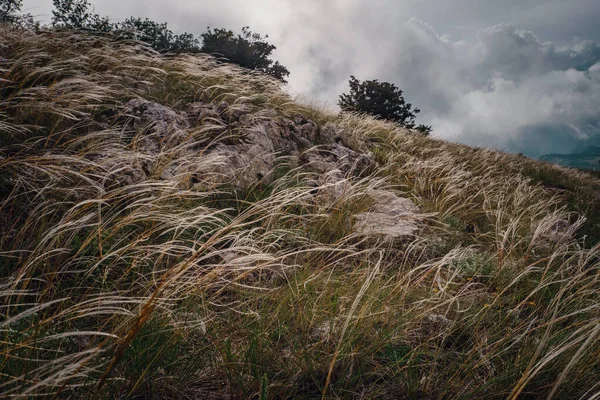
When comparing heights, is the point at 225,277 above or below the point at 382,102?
below

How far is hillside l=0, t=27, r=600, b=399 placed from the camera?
115 centimetres

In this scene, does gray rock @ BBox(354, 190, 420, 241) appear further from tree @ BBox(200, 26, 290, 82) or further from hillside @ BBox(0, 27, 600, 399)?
tree @ BBox(200, 26, 290, 82)

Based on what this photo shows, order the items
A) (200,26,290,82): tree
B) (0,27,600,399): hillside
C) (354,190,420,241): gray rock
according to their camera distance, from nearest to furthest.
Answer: (0,27,600,399): hillside → (354,190,420,241): gray rock → (200,26,290,82): tree

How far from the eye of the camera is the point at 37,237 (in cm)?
154

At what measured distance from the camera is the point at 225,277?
1.83 m

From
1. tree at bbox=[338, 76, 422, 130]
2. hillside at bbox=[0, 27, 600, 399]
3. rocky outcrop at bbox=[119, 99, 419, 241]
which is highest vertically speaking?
tree at bbox=[338, 76, 422, 130]

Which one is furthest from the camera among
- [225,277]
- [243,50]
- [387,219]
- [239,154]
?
[243,50]

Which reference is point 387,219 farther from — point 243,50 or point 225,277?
point 243,50

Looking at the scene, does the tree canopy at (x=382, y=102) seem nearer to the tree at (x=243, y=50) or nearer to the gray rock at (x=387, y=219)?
the tree at (x=243, y=50)

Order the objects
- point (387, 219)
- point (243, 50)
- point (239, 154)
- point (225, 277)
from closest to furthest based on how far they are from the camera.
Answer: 1. point (225, 277)
2. point (387, 219)
3. point (239, 154)
4. point (243, 50)

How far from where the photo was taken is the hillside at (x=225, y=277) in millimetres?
1152

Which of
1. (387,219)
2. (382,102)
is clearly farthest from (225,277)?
(382,102)

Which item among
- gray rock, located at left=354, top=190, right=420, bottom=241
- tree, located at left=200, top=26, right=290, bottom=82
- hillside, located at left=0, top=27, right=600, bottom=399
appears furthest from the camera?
tree, located at left=200, top=26, right=290, bottom=82

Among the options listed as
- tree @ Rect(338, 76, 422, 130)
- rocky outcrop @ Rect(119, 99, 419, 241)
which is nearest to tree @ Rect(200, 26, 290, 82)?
tree @ Rect(338, 76, 422, 130)
